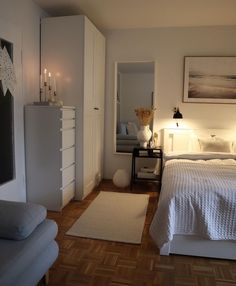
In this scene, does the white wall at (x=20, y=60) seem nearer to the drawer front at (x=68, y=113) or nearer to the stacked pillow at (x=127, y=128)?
the drawer front at (x=68, y=113)

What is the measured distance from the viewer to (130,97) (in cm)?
453

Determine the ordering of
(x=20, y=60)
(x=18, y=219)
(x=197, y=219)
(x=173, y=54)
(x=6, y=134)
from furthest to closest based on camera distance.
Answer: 1. (x=173, y=54)
2. (x=20, y=60)
3. (x=6, y=134)
4. (x=197, y=219)
5. (x=18, y=219)

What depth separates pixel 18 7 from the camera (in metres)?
3.04

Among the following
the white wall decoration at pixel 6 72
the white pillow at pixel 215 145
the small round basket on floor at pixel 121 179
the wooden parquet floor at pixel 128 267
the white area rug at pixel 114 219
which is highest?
the white wall decoration at pixel 6 72

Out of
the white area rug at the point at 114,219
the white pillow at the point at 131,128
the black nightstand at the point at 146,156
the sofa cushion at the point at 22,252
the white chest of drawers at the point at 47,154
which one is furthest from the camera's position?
the white pillow at the point at 131,128

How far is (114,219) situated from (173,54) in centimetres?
273

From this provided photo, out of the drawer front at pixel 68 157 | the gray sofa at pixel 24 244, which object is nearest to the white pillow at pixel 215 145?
the drawer front at pixel 68 157

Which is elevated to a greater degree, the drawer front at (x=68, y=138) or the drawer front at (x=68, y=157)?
the drawer front at (x=68, y=138)

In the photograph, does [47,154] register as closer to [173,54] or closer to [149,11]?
[149,11]

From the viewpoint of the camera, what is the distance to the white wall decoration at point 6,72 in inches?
Result: 109

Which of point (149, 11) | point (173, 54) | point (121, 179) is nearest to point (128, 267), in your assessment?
point (121, 179)

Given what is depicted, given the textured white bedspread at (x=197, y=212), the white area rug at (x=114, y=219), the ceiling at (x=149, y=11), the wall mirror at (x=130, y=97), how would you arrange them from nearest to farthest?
the textured white bedspread at (x=197, y=212) < the white area rug at (x=114, y=219) < the ceiling at (x=149, y=11) < the wall mirror at (x=130, y=97)

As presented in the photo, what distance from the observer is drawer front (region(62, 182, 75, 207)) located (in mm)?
3307

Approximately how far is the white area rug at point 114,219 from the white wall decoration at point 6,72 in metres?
1.59
